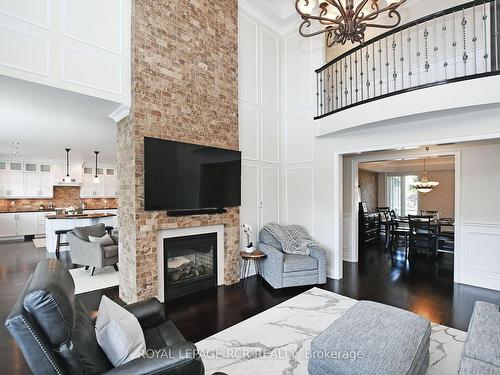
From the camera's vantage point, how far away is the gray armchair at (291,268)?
4199 millimetres

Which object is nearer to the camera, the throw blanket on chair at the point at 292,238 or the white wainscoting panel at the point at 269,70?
the throw blanket on chair at the point at 292,238

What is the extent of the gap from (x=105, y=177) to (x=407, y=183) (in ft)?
40.6

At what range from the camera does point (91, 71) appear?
3.15 metres

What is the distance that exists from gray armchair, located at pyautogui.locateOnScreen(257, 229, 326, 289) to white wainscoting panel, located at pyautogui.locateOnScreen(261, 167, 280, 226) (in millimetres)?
824

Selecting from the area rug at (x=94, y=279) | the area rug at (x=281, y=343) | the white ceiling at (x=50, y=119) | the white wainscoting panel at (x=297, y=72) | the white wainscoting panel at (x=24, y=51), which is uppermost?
the white wainscoting panel at (x=297, y=72)

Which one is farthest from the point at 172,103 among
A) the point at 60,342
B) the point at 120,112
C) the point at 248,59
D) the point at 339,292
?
the point at 339,292

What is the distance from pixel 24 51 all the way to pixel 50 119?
195cm

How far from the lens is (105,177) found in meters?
11.1

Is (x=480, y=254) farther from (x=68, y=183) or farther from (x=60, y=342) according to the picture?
(x=68, y=183)

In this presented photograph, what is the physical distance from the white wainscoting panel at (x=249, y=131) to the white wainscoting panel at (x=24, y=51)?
9.43 ft

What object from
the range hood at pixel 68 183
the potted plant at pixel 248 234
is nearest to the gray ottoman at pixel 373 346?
the potted plant at pixel 248 234

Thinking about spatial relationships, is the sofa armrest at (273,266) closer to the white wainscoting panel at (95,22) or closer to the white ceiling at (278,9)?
the white wainscoting panel at (95,22)

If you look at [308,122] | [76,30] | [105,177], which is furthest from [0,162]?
[308,122]

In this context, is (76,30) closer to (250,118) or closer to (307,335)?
(250,118)
